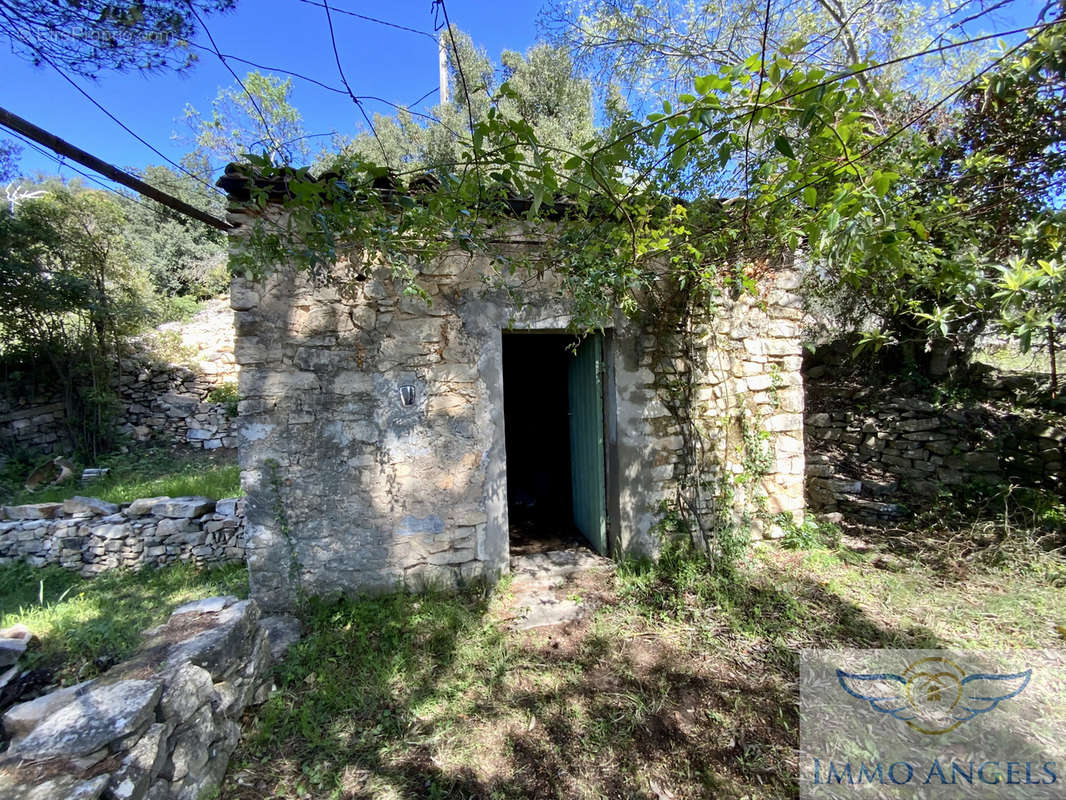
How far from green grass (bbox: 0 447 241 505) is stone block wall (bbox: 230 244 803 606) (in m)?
2.68

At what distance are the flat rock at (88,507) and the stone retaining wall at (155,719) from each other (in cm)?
342

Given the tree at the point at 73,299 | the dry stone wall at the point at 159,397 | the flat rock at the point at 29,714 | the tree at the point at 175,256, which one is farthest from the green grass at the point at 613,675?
the tree at the point at 175,256

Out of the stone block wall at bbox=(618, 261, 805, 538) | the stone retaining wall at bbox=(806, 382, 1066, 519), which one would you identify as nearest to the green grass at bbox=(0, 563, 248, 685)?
the stone block wall at bbox=(618, 261, 805, 538)

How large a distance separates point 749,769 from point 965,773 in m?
0.91

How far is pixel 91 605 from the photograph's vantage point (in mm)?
3906

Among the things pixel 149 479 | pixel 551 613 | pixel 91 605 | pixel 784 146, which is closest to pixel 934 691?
pixel 551 613

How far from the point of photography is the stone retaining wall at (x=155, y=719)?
59.3 inches

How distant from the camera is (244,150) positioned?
2162 millimetres

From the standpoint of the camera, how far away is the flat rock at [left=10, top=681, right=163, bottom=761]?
154 cm

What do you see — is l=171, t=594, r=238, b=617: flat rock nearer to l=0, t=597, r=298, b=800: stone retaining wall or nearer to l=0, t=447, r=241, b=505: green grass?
l=0, t=597, r=298, b=800: stone retaining wall

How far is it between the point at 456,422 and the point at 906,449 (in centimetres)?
479

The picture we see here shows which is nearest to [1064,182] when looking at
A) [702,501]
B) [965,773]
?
[702,501]

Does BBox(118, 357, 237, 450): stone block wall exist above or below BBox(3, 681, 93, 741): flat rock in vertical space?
above

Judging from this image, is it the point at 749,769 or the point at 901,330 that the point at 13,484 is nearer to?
the point at 749,769
